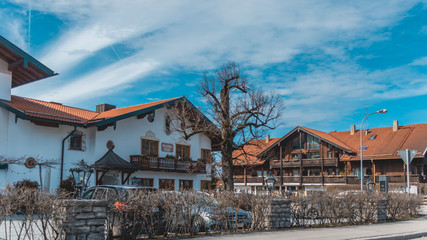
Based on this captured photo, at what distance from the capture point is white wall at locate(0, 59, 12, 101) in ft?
80.1

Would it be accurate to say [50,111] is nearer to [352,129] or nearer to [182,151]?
[182,151]

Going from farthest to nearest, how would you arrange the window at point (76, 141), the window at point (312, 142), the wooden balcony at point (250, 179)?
the wooden balcony at point (250, 179), the window at point (312, 142), the window at point (76, 141)

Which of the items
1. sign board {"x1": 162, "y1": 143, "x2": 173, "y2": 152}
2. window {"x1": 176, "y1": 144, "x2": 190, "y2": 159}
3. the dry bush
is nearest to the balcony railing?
window {"x1": 176, "y1": 144, "x2": 190, "y2": 159}

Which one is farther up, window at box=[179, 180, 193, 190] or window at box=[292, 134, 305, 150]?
window at box=[292, 134, 305, 150]

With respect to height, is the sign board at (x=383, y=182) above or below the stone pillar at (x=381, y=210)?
above

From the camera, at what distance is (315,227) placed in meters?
16.0

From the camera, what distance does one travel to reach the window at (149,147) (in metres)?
30.0

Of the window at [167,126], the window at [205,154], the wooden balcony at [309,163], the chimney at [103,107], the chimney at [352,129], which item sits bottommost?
the wooden balcony at [309,163]

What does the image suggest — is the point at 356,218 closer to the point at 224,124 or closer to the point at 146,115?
the point at 224,124

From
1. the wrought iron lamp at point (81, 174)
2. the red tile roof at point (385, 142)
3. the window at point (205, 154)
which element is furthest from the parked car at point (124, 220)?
the red tile roof at point (385, 142)

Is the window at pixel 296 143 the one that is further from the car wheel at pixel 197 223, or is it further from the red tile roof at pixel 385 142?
the car wheel at pixel 197 223

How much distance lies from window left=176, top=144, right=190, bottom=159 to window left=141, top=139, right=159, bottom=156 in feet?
6.93

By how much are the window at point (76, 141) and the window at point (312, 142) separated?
38548 millimetres

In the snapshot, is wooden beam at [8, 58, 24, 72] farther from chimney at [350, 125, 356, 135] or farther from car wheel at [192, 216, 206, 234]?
chimney at [350, 125, 356, 135]
